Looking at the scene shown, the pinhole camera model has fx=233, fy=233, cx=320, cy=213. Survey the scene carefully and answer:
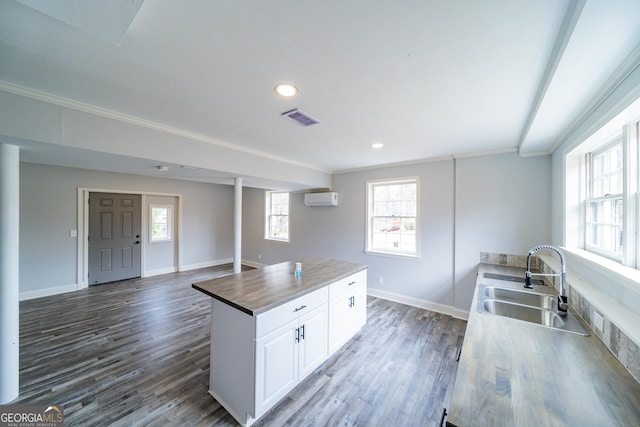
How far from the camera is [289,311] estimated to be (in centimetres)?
189

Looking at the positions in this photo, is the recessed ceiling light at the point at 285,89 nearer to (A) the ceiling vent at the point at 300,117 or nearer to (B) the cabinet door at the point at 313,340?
(A) the ceiling vent at the point at 300,117

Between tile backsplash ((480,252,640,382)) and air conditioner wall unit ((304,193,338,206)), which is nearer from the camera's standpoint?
tile backsplash ((480,252,640,382))

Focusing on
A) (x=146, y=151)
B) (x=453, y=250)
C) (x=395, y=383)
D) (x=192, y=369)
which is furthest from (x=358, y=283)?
(x=146, y=151)

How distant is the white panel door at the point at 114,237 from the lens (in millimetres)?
4637

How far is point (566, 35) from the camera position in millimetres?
1084

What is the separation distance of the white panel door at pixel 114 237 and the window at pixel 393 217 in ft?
16.7

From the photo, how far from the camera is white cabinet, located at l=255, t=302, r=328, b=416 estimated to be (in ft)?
5.51

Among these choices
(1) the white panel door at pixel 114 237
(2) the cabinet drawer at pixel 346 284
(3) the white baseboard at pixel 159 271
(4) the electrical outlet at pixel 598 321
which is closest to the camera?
(4) the electrical outlet at pixel 598 321


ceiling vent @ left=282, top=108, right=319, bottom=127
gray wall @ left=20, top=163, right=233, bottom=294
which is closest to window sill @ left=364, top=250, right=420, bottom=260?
ceiling vent @ left=282, top=108, right=319, bottom=127

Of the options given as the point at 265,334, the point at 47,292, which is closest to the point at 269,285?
the point at 265,334

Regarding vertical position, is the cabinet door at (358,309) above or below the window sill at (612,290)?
below

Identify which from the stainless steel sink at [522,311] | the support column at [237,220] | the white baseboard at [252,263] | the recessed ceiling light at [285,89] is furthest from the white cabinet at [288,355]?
the white baseboard at [252,263]

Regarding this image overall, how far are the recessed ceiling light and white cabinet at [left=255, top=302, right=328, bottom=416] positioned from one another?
1.82 meters

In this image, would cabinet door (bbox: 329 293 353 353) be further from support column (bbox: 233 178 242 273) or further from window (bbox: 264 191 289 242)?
window (bbox: 264 191 289 242)
